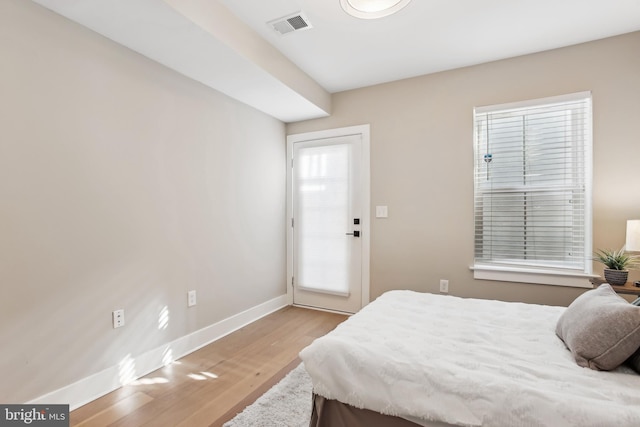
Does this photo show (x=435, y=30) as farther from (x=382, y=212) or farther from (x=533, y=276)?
(x=533, y=276)

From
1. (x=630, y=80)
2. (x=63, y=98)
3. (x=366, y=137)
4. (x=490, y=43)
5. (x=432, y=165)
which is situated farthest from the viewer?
(x=366, y=137)

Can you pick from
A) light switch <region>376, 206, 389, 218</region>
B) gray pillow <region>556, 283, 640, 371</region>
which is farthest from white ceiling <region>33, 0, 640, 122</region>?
gray pillow <region>556, 283, 640, 371</region>

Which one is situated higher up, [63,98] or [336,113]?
[336,113]

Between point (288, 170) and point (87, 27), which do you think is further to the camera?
point (288, 170)

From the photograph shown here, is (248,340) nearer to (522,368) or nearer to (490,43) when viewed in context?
(522,368)

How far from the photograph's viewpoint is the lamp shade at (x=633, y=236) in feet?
6.77

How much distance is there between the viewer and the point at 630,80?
2387 millimetres

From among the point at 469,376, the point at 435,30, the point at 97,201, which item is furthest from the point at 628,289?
the point at 97,201

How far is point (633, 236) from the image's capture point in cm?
208

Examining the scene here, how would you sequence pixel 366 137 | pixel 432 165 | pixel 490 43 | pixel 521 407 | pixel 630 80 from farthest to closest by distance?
pixel 366 137 → pixel 432 165 → pixel 490 43 → pixel 630 80 → pixel 521 407

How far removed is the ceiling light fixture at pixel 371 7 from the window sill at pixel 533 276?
2291 mm

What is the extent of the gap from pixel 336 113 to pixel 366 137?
1.63ft

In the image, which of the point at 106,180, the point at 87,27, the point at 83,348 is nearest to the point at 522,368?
the point at 83,348

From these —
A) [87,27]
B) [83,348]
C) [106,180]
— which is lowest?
[83,348]
